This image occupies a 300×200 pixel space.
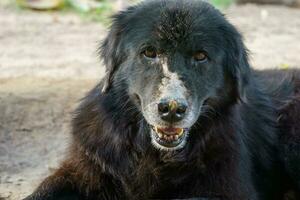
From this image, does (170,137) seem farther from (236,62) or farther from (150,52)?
(236,62)

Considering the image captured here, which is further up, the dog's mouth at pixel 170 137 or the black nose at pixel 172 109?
the black nose at pixel 172 109

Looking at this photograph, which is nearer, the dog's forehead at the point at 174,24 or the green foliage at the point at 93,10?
the dog's forehead at the point at 174,24

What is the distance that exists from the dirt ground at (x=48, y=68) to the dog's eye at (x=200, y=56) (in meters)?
1.92

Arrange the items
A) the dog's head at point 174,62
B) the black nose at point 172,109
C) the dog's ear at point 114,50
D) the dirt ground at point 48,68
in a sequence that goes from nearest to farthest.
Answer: the black nose at point 172,109 < the dog's head at point 174,62 < the dog's ear at point 114,50 < the dirt ground at point 48,68

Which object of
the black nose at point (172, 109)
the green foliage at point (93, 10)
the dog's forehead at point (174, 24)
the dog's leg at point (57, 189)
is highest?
the dog's forehead at point (174, 24)

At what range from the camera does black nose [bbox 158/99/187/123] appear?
4.77 m

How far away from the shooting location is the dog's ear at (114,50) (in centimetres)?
536

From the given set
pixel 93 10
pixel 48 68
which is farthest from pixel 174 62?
pixel 93 10

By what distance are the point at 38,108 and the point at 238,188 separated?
129 inches

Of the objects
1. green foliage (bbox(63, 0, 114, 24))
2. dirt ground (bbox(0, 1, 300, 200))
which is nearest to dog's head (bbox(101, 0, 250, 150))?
dirt ground (bbox(0, 1, 300, 200))

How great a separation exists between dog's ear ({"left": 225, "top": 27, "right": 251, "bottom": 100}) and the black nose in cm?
73

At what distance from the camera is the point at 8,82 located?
29.2 ft

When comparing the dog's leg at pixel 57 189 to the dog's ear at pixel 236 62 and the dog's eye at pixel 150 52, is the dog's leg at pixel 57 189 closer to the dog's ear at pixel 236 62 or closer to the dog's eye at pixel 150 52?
the dog's eye at pixel 150 52

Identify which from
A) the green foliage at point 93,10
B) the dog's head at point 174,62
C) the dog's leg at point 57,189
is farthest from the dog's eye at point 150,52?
the green foliage at point 93,10
